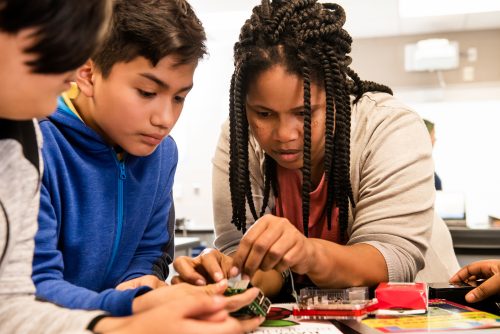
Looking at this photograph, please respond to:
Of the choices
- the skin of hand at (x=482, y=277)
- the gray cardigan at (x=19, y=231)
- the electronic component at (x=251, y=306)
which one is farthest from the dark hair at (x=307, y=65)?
the gray cardigan at (x=19, y=231)

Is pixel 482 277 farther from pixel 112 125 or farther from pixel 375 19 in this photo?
pixel 375 19

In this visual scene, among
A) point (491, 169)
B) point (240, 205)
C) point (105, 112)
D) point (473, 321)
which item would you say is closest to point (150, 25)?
point (105, 112)

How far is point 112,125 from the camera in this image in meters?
1.03

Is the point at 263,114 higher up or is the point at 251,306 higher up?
the point at 263,114

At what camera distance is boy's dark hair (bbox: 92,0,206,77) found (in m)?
1.00

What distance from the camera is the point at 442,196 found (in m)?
3.16

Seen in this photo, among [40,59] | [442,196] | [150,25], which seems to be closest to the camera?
[40,59]

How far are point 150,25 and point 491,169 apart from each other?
16.7 feet

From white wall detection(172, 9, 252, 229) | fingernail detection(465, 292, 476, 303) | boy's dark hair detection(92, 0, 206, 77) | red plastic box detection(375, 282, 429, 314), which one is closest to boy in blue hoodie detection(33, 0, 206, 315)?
boy's dark hair detection(92, 0, 206, 77)

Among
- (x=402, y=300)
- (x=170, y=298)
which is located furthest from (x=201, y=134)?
(x=170, y=298)

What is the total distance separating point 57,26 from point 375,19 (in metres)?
4.94

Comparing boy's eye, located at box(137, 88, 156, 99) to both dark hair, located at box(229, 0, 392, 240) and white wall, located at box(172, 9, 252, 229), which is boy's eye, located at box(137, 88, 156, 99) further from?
white wall, located at box(172, 9, 252, 229)

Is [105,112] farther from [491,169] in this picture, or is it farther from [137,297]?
[491,169]

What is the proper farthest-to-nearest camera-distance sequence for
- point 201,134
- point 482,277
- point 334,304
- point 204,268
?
point 201,134 → point 482,277 → point 204,268 → point 334,304
